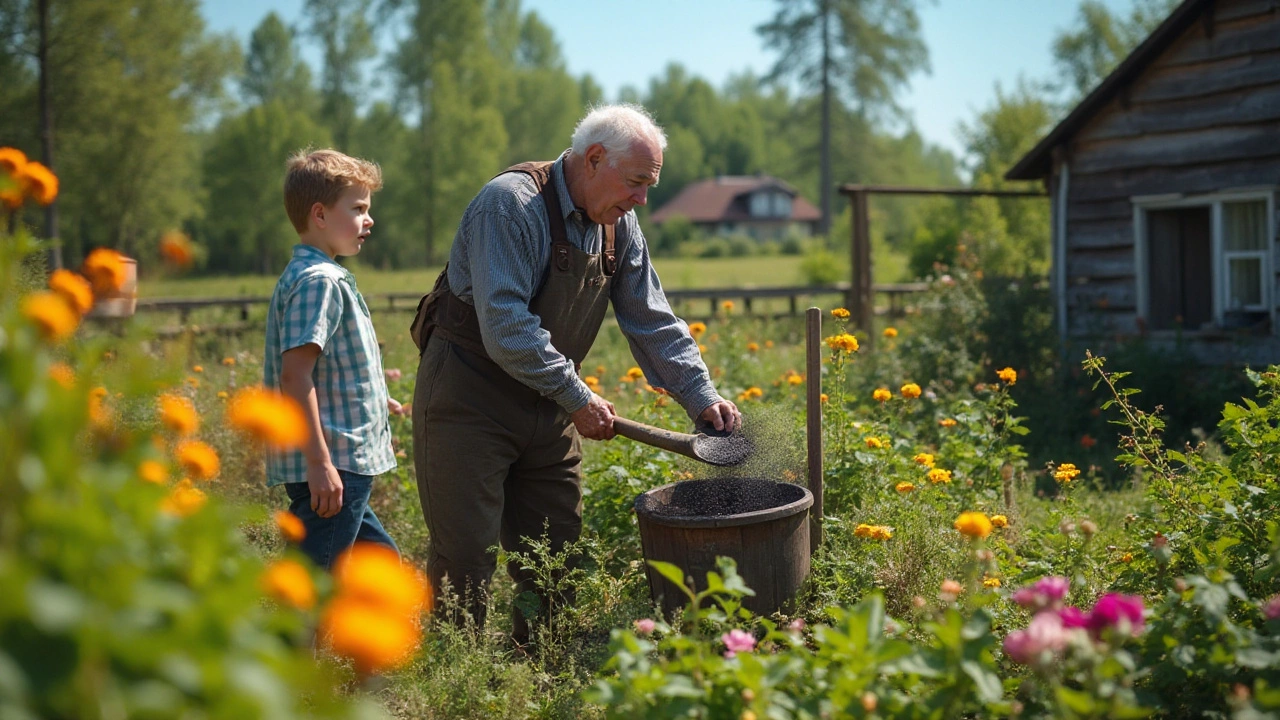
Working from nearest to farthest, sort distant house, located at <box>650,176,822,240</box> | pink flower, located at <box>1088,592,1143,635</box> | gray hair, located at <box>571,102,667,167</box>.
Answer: pink flower, located at <box>1088,592,1143,635</box> < gray hair, located at <box>571,102,667,167</box> < distant house, located at <box>650,176,822,240</box>

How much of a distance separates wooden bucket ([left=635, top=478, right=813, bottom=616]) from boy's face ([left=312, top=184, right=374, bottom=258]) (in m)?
1.26

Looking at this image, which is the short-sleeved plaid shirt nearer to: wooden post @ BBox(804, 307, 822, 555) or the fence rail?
wooden post @ BBox(804, 307, 822, 555)

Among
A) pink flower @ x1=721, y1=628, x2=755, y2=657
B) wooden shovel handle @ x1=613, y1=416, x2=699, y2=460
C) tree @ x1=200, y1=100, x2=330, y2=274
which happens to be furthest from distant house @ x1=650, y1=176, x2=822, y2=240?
pink flower @ x1=721, y1=628, x2=755, y2=657

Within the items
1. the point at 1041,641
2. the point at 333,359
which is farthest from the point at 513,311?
the point at 1041,641

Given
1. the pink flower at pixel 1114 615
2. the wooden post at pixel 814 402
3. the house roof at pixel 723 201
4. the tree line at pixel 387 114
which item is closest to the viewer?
the pink flower at pixel 1114 615

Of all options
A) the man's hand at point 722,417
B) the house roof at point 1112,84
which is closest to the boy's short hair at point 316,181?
the man's hand at point 722,417

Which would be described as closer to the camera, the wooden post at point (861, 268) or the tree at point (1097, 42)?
the wooden post at point (861, 268)

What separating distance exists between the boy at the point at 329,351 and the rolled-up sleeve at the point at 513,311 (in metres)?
0.37

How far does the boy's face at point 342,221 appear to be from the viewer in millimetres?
3074

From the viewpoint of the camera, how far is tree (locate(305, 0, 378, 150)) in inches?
1499

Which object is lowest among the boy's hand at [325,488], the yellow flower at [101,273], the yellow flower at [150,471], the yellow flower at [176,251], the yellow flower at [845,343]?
the boy's hand at [325,488]

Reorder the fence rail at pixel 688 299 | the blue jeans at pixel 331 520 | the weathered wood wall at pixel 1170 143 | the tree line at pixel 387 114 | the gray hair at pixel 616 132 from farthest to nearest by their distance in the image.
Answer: the tree line at pixel 387 114 < the fence rail at pixel 688 299 < the weathered wood wall at pixel 1170 143 < the gray hair at pixel 616 132 < the blue jeans at pixel 331 520

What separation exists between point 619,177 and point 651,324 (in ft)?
2.06

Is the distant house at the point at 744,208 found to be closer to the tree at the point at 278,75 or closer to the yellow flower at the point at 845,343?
the tree at the point at 278,75
